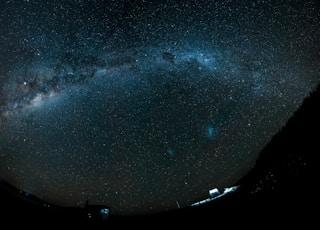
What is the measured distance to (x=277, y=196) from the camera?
602 cm

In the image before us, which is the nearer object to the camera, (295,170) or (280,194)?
(295,170)

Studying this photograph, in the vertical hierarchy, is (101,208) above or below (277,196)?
above

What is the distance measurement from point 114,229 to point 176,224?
7.41 feet

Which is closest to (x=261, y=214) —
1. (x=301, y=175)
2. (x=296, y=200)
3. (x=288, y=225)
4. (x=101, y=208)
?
(x=288, y=225)

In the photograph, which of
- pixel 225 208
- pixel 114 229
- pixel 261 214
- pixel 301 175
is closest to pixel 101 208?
pixel 114 229

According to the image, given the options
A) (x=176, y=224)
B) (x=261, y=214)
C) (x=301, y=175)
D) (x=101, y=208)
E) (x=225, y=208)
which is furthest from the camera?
(x=101, y=208)

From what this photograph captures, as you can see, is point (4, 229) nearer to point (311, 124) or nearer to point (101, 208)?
point (311, 124)

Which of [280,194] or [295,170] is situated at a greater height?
[295,170]

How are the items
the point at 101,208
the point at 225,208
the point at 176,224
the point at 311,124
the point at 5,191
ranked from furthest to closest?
the point at 101,208 < the point at 176,224 < the point at 225,208 < the point at 311,124 < the point at 5,191

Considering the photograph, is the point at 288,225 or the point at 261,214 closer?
the point at 288,225

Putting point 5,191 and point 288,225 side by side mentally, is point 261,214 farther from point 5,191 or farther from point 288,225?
point 5,191

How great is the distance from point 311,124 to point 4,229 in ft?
23.4

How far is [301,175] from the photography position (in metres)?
5.44

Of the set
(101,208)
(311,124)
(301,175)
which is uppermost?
(101,208)
